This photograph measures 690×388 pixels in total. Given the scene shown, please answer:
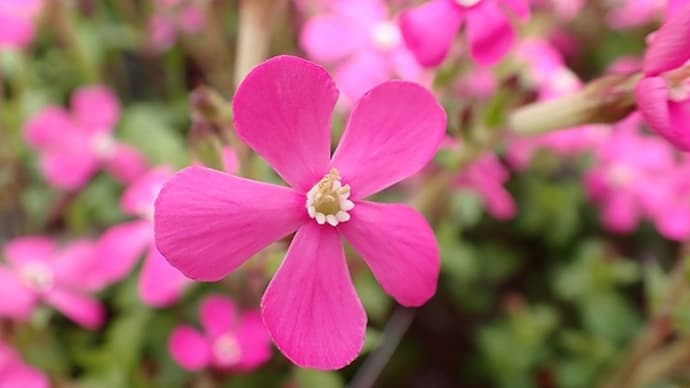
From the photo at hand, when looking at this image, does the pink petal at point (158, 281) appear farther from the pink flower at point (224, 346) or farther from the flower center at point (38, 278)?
the flower center at point (38, 278)

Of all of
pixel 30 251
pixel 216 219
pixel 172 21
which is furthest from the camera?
pixel 172 21

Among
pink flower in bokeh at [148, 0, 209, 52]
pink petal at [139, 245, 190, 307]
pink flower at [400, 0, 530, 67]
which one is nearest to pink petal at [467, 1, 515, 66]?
pink flower at [400, 0, 530, 67]

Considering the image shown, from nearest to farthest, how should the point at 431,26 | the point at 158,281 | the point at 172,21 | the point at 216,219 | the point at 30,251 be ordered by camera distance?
1. the point at 216,219
2. the point at 431,26
3. the point at 158,281
4. the point at 30,251
5. the point at 172,21

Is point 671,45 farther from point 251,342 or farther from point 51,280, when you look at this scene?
point 51,280

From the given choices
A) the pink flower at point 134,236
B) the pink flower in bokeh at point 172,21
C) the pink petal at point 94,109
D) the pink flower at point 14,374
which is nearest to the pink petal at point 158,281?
the pink flower at point 134,236

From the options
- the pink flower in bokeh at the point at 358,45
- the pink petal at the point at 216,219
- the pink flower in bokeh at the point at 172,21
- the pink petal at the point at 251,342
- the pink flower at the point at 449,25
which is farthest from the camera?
the pink flower in bokeh at the point at 172,21

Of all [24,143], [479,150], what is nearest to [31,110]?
[24,143]

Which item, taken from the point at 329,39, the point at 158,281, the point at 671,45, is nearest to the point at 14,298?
the point at 158,281
